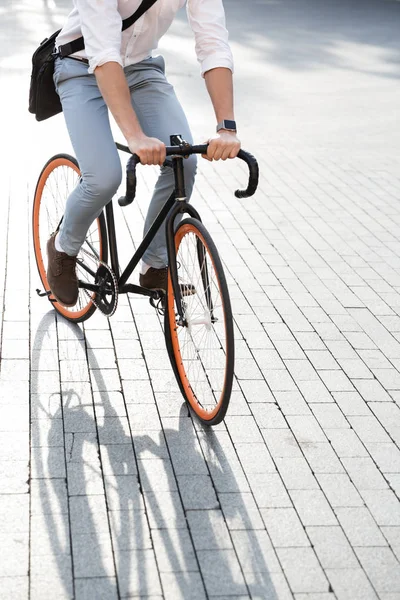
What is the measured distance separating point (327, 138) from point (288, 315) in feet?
15.3

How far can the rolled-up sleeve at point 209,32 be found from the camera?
4.21m

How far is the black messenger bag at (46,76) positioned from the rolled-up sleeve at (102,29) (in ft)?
1.24

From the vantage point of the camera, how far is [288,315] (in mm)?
5387

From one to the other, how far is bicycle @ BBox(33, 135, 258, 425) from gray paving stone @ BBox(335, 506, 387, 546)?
0.64 meters

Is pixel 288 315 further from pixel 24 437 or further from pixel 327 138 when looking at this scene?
pixel 327 138

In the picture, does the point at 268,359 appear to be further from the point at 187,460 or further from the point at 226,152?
the point at 226,152

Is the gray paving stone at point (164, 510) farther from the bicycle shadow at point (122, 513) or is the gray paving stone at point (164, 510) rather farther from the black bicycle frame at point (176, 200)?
the black bicycle frame at point (176, 200)

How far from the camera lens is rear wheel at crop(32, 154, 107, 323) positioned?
490 cm

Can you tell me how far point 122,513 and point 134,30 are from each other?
1966 mm

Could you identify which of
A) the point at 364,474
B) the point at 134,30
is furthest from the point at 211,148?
the point at 364,474

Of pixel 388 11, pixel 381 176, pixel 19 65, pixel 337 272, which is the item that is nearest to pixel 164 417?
pixel 337 272

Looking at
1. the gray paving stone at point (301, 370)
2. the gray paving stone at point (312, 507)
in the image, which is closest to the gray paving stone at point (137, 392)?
the gray paving stone at point (301, 370)

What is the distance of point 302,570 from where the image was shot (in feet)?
10.8

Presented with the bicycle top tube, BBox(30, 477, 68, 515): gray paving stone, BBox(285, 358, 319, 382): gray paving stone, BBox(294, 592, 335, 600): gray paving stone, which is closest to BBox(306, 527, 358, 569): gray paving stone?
BBox(294, 592, 335, 600): gray paving stone
